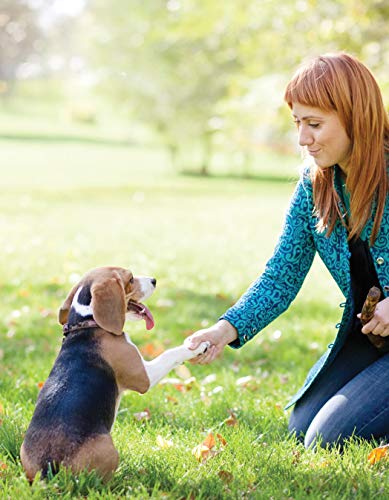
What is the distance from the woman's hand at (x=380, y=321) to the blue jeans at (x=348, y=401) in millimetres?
278

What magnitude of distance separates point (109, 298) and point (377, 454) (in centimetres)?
147

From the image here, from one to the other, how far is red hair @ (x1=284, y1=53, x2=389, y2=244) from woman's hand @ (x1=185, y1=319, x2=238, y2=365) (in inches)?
29.6

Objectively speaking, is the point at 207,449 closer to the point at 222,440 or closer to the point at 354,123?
the point at 222,440

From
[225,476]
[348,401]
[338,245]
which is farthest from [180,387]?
[225,476]

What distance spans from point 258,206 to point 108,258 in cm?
1027

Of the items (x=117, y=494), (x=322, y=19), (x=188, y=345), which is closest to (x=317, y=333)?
(x=188, y=345)

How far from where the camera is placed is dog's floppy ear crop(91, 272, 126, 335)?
3.47 metres

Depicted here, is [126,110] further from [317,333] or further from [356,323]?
[356,323]

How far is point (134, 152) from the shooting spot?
46625 millimetres

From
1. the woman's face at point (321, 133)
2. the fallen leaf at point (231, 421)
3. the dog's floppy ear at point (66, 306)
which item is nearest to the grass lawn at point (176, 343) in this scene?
the fallen leaf at point (231, 421)

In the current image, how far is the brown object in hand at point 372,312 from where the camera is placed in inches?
156

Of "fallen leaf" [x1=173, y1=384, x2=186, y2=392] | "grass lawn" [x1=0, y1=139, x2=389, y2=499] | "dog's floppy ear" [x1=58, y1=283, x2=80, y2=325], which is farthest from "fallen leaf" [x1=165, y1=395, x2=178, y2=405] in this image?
"dog's floppy ear" [x1=58, y1=283, x2=80, y2=325]

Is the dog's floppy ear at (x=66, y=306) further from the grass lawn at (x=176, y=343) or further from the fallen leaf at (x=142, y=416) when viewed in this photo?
the fallen leaf at (x=142, y=416)

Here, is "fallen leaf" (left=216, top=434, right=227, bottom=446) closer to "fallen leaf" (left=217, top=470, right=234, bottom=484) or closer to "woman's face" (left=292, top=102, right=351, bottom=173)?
"fallen leaf" (left=217, top=470, right=234, bottom=484)
